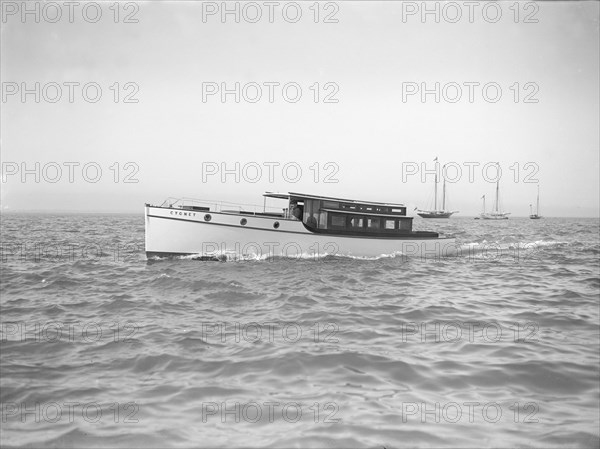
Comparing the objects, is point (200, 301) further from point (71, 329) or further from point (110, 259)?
point (110, 259)

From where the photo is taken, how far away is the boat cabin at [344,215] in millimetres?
26281

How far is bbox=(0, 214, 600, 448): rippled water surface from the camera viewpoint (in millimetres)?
5504

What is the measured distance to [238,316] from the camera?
38.3 feet

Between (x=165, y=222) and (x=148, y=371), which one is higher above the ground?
(x=165, y=222)

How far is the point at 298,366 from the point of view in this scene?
301 inches

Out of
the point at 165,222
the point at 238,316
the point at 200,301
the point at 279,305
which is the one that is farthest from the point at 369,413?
the point at 165,222

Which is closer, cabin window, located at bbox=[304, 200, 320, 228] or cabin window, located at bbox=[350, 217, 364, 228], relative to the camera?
cabin window, located at bbox=[304, 200, 320, 228]

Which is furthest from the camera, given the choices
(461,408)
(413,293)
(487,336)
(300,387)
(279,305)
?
(413,293)

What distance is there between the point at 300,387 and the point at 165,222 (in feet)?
63.8

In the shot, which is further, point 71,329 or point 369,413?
point 71,329
